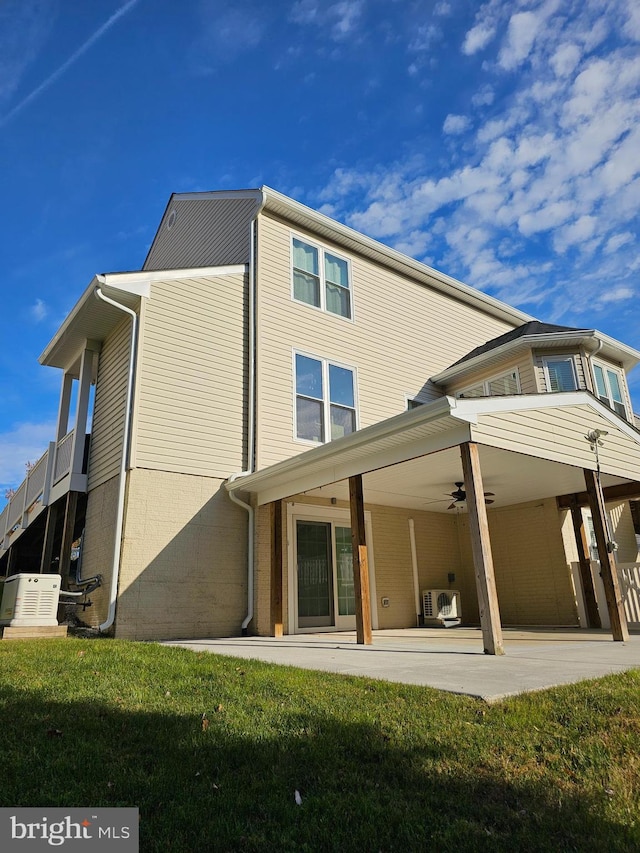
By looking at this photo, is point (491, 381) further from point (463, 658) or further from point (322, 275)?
point (463, 658)

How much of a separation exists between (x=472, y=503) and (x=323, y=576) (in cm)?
487

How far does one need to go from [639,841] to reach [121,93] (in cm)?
1279

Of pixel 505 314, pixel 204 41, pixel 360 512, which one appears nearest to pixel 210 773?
pixel 360 512

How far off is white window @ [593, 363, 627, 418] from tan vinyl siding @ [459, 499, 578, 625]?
4.04m

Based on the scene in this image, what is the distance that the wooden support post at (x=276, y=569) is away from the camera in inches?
352

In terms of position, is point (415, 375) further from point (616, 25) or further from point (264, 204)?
point (616, 25)

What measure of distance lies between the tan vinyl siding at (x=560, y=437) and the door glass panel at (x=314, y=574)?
4.53 metres

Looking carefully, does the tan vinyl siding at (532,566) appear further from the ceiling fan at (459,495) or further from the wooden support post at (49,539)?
the wooden support post at (49,539)

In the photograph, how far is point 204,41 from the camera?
32.4ft

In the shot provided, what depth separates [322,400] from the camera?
11156 millimetres

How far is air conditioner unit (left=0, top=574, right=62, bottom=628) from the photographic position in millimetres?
7926

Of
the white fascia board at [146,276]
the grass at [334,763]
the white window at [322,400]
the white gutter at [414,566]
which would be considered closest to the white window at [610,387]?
the white gutter at [414,566]

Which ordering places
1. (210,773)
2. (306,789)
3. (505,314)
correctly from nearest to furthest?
(306,789), (210,773), (505,314)

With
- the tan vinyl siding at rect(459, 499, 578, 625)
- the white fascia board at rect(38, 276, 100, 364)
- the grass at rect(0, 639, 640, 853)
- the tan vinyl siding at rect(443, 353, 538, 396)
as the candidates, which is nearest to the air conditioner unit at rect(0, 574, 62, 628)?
the grass at rect(0, 639, 640, 853)
